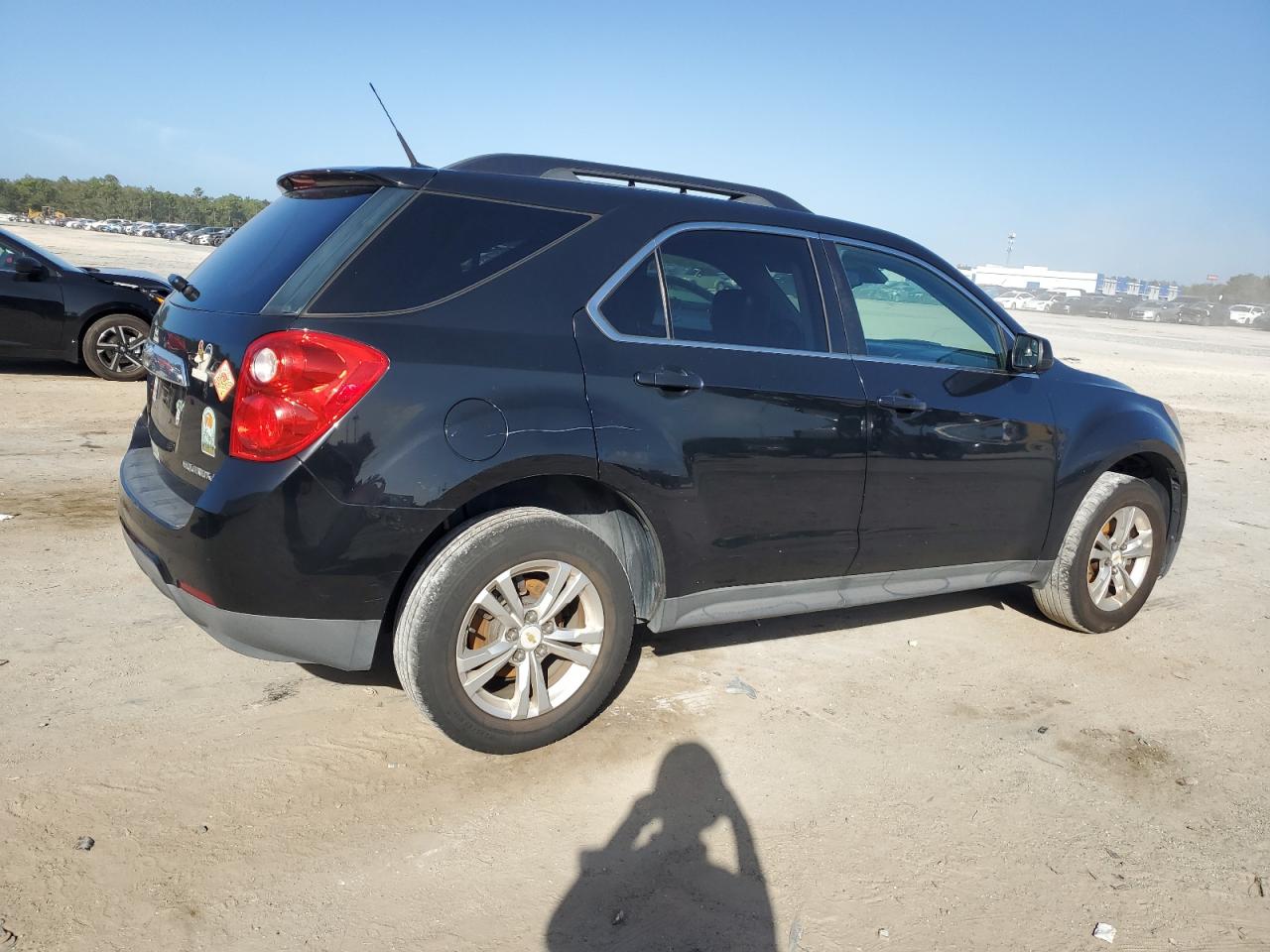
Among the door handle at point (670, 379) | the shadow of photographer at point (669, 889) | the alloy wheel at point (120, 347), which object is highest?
the door handle at point (670, 379)

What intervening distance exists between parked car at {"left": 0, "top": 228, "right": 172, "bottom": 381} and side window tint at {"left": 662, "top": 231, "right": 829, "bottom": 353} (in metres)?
7.96

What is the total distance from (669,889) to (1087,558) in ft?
9.91

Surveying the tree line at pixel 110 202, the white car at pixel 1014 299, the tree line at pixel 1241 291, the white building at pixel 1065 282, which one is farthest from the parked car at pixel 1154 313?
the tree line at pixel 110 202

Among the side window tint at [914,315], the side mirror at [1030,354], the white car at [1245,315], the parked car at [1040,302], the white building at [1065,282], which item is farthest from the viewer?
the white building at [1065,282]

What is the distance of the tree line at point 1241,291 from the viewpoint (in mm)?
82438

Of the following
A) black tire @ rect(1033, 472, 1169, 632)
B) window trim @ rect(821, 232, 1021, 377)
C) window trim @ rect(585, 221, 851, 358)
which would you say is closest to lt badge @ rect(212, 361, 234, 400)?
window trim @ rect(585, 221, 851, 358)

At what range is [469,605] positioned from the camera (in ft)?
10.00

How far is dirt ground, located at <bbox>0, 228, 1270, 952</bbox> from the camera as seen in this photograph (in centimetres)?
256

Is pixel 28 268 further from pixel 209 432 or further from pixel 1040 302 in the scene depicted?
pixel 1040 302

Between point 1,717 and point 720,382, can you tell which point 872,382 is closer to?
point 720,382

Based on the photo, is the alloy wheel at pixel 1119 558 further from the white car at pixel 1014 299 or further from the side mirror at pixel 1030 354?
the white car at pixel 1014 299

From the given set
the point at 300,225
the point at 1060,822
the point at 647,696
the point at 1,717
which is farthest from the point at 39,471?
the point at 1060,822

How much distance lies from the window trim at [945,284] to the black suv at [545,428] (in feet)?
0.07

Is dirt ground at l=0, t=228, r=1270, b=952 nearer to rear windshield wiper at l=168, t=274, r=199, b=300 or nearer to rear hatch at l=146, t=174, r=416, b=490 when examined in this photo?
rear hatch at l=146, t=174, r=416, b=490
